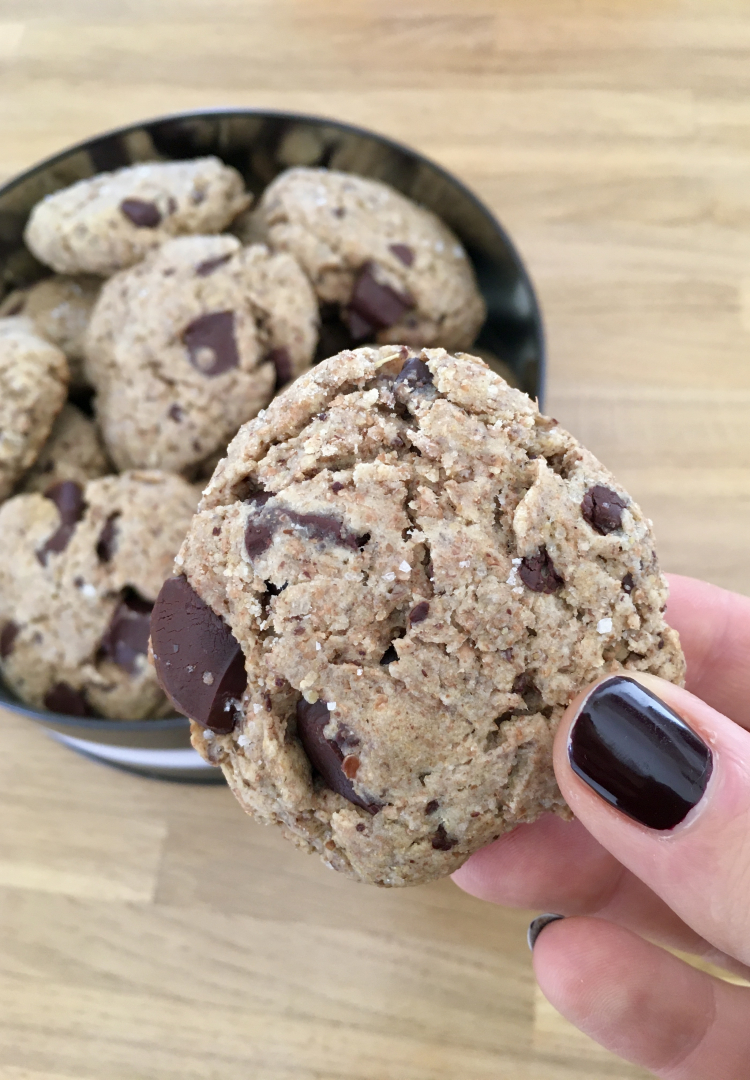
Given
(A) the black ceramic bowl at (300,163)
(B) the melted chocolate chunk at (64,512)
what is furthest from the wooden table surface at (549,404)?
(B) the melted chocolate chunk at (64,512)

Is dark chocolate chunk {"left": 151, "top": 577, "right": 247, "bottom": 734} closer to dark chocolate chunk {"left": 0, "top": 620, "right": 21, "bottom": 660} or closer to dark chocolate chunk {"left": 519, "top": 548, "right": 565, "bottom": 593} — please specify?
dark chocolate chunk {"left": 519, "top": 548, "right": 565, "bottom": 593}

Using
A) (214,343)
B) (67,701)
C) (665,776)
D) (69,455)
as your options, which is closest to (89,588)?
(67,701)

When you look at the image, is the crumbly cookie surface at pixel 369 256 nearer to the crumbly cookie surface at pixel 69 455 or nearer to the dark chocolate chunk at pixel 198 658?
the crumbly cookie surface at pixel 69 455

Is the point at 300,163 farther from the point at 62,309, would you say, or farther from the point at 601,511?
the point at 601,511

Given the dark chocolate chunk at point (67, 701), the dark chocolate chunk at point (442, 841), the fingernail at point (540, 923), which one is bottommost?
the fingernail at point (540, 923)

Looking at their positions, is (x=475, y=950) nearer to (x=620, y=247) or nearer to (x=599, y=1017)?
(x=599, y=1017)

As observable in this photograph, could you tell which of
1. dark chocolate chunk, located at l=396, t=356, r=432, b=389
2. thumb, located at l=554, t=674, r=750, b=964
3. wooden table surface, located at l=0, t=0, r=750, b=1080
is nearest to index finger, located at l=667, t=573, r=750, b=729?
wooden table surface, located at l=0, t=0, r=750, b=1080

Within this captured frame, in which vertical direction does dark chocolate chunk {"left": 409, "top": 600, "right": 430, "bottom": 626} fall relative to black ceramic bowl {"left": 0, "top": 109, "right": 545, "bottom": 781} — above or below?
below
